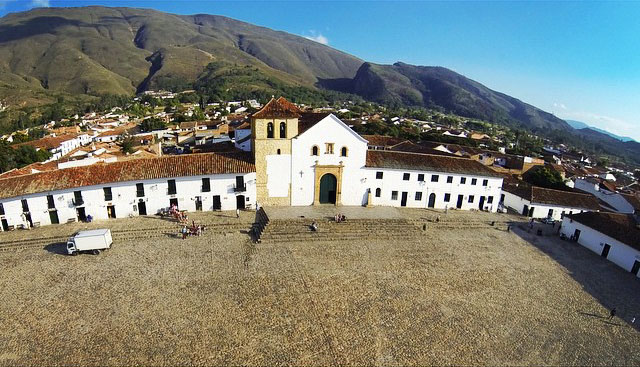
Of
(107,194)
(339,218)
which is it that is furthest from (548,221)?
(107,194)

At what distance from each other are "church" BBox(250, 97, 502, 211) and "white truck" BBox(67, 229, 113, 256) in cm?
1088

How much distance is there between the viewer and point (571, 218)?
2753 centimetres

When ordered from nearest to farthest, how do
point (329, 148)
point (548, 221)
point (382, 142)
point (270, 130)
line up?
point (270, 130) < point (329, 148) < point (548, 221) < point (382, 142)

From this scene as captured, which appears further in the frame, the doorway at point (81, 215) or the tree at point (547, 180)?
the tree at point (547, 180)

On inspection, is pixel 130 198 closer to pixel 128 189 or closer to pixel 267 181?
pixel 128 189

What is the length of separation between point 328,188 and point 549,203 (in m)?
21.5

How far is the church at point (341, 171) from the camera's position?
26719 mm

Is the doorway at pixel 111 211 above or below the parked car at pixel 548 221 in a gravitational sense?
above

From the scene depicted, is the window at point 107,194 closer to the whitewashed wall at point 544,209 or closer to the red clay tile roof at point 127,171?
the red clay tile roof at point 127,171

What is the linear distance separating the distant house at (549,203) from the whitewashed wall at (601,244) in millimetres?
4544

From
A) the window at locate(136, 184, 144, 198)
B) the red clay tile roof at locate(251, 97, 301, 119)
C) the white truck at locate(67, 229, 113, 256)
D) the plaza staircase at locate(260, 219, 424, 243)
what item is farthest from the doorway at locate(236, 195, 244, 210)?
the white truck at locate(67, 229, 113, 256)

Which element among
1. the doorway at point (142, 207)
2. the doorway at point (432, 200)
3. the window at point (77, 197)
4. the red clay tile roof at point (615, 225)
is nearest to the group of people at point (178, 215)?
the doorway at point (142, 207)

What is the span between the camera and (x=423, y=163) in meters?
30.9

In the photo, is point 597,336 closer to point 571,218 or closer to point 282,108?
point 571,218
